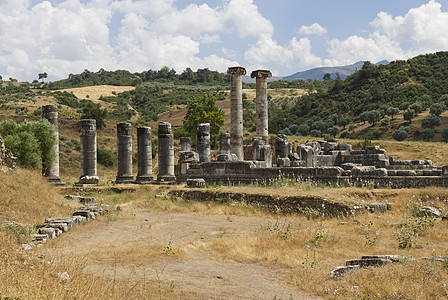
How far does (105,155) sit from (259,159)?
27.9 m

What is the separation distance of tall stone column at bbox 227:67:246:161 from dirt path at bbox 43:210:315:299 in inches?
607

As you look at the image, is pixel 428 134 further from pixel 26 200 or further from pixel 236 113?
pixel 26 200

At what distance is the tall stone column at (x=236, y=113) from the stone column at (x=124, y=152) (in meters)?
7.21

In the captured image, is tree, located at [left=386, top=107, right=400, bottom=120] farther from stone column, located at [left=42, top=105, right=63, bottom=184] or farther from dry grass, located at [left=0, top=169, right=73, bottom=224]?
dry grass, located at [left=0, top=169, right=73, bottom=224]

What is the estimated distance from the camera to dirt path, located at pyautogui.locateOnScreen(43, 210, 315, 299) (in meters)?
7.77

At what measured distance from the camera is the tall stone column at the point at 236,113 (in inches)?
1231

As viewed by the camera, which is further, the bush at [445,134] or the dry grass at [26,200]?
the bush at [445,134]

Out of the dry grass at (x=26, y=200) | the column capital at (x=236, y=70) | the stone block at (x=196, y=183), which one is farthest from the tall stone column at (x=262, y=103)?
the dry grass at (x=26, y=200)

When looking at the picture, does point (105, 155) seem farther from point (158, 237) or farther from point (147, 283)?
point (147, 283)

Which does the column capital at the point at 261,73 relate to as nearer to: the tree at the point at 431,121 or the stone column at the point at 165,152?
the stone column at the point at 165,152

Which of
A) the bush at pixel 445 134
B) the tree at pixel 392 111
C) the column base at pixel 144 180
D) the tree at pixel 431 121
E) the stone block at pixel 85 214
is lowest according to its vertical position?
the stone block at pixel 85 214

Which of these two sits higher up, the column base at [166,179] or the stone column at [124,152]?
A: the stone column at [124,152]

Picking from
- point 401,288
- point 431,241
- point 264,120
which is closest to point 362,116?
point 264,120

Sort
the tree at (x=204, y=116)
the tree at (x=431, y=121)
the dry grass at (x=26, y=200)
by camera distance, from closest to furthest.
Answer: the dry grass at (x=26, y=200)
the tree at (x=204, y=116)
the tree at (x=431, y=121)
